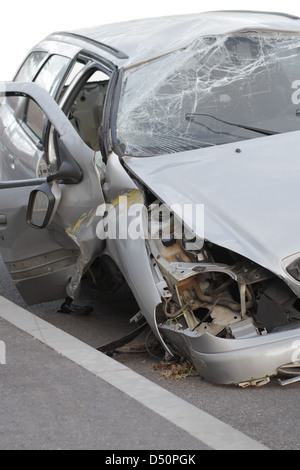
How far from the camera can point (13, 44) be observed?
21.1 meters

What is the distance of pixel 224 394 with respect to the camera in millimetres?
5199

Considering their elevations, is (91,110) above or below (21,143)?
below

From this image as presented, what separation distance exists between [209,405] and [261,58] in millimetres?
2844

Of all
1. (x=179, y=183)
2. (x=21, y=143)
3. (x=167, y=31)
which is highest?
(x=167, y=31)

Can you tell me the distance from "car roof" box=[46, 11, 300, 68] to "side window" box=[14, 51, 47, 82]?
580mm

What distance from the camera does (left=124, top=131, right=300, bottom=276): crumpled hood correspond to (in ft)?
16.9

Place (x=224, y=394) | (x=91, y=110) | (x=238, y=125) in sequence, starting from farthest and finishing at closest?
(x=91, y=110) → (x=238, y=125) → (x=224, y=394)

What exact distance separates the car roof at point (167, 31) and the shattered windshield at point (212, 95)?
2.9 inches

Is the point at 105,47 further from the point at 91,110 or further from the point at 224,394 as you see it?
the point at 224,394

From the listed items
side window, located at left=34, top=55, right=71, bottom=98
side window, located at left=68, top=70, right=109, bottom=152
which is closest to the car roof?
side window, located at left=34, top=55, right=71, bottom=98

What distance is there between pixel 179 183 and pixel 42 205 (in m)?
1.18

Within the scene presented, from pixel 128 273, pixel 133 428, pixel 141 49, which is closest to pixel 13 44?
pixel 141 49

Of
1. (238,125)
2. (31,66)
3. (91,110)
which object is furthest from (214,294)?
(31,66)

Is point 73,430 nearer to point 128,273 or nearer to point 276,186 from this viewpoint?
point 128,273
